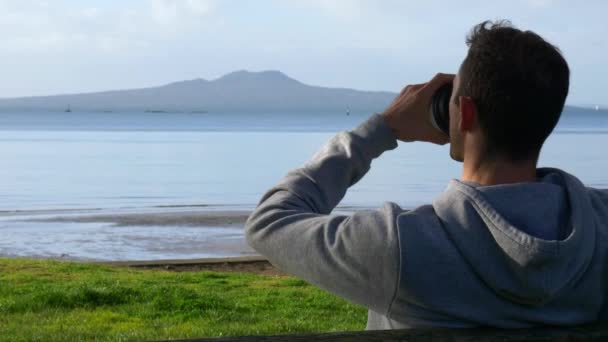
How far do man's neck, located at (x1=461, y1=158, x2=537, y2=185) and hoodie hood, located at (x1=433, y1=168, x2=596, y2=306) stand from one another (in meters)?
0.04

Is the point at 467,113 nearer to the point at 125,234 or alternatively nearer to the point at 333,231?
the point at 333,231

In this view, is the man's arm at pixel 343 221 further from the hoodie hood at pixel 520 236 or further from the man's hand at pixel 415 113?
the hoodie hood at pixel 520 236

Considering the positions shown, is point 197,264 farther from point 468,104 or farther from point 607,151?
point 607,151

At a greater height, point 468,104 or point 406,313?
point 468,104

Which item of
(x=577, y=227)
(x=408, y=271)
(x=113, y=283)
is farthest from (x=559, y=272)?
(x=113, y=283)

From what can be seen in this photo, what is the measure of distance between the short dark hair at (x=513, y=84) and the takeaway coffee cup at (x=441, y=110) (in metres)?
0.16

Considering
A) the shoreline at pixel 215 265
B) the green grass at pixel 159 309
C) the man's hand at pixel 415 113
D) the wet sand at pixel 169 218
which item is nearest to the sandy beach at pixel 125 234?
the wet sand at pixel 169 218

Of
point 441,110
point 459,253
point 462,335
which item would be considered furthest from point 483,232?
point 441,110

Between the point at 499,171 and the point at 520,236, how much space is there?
0.58ft

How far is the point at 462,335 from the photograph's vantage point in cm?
209

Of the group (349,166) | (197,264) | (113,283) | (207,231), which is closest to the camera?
(349,166)

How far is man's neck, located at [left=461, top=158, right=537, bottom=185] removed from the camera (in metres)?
2.19

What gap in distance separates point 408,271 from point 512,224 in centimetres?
23

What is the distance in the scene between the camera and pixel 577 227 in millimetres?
2137
